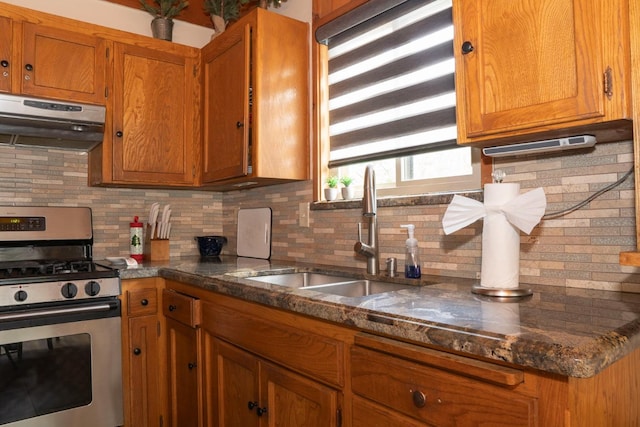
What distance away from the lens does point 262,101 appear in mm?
2344

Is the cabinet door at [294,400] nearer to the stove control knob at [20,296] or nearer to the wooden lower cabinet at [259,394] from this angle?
the wooden lower cabinet at [259,394]

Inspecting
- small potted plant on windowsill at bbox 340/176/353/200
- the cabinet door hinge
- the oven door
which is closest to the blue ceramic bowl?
the oven door

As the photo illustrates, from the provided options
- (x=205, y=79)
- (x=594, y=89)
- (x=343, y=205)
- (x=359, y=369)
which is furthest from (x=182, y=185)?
(x=594, y=89)

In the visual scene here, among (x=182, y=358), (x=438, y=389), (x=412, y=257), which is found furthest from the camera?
(x=182, y=358)

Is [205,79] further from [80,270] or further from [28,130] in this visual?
[80,270]

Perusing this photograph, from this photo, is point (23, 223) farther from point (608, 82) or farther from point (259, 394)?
point (608, 82)

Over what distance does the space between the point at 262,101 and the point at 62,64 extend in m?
1.09

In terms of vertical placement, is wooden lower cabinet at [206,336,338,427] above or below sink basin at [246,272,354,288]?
below

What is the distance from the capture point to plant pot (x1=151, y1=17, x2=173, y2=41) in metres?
2.82

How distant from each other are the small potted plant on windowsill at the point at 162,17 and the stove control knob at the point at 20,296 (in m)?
1.70

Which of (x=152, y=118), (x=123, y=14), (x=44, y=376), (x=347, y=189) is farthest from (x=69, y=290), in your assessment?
(x=123, y=14)

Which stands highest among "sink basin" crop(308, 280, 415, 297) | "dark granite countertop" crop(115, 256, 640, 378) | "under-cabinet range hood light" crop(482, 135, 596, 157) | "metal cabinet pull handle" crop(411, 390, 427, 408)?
"under-cabinet range hood light" crop(482, 135, 596, 157)

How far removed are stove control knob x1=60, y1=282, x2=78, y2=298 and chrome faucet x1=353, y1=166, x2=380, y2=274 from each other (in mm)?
1274

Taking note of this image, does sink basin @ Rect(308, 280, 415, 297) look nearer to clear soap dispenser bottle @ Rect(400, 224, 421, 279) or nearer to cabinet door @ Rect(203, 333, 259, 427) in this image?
clear soap dispenser bottle @ Rect(400, 224, 421, 279)
